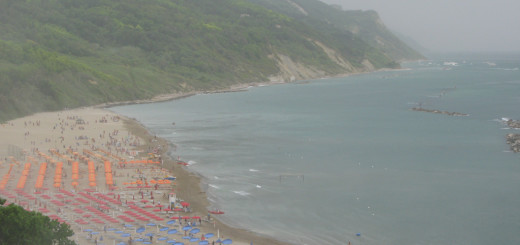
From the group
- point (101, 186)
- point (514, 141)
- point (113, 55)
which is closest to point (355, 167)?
point (514, 141)

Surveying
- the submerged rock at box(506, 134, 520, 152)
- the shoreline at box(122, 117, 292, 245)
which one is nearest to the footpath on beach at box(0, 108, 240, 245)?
the shoreline at box(122, 117, 292, 245)

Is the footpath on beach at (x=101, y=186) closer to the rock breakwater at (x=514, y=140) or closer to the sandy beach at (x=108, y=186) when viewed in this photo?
the sandy beach at (x=108, y=186)

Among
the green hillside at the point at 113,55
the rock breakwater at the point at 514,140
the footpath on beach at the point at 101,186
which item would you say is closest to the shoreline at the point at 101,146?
the footpath on beach at the point at 101,186

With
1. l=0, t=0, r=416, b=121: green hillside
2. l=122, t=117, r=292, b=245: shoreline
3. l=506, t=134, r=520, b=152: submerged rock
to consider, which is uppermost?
l=0, t=0, r=416, b=121: green hillside

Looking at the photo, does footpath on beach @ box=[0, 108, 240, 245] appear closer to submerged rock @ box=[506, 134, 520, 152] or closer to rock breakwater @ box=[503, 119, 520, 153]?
submerged rock @ box=[506, 134, 520, 152]

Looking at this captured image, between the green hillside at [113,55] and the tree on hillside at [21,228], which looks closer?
the tree on hillside at [21,228]

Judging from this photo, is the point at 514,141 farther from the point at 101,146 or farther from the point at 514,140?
the point at 101,146
